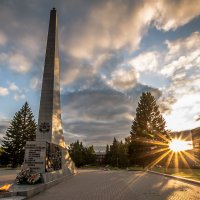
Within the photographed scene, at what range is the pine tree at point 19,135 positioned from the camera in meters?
49.0

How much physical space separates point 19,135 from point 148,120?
26747 mm

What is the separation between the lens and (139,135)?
149 feet

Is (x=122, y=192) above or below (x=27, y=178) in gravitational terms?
below

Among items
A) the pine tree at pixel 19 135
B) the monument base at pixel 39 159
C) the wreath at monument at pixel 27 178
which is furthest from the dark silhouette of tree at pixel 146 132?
the wreath at monument at pixel 27 178

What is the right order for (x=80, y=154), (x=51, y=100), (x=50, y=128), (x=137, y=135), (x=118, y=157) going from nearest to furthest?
1. (x=50, y=128)
2. (x=51, y=100)
3. (x=137, y=135)
4. (x=118, y=157)
5. (x=80, y=154)

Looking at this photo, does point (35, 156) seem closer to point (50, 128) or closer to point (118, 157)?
point (50, 128)

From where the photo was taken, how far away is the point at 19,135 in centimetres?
5109

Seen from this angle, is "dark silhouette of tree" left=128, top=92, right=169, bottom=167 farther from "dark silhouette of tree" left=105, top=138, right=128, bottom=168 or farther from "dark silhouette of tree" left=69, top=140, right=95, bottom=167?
"dark silhouette of tree" left=69, top=140, right=95, bottom=167

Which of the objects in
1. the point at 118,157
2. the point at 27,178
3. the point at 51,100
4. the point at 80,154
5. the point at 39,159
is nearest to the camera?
the point at 27,178

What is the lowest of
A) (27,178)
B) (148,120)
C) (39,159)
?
(27,178)

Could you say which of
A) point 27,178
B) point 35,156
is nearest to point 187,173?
point 35,156

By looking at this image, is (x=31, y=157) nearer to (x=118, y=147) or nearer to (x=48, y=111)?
(x=48, y=111)

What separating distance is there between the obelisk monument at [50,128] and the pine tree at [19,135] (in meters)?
28.5

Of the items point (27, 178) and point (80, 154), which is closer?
point (27, 178)
